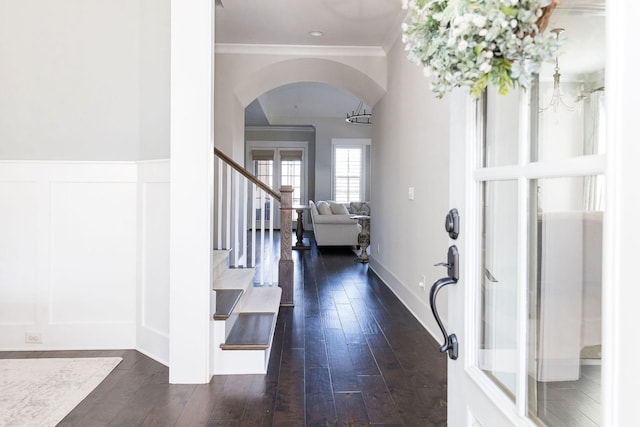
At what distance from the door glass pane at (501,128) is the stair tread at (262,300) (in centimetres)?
274

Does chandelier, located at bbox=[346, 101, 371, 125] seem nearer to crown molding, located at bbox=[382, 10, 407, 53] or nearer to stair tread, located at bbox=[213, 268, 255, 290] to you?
crown molding, located at bbox=[382, 10, 407, 53]

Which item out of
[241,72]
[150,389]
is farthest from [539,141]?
[241,72]

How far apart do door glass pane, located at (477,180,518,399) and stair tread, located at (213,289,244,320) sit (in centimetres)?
201

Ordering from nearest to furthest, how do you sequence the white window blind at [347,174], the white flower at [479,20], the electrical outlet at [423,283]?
the white flower at [479,20] < the electrical outlet at [423,283] < the white window blind at [347,174]

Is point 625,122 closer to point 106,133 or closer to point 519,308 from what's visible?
point 519,308

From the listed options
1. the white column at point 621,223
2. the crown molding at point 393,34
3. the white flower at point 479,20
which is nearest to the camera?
the white column at point 621,223

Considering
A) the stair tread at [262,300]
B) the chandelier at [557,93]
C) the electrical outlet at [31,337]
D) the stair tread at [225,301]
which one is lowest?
the electrical outlet at [31,337]

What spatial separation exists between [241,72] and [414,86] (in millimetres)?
2360

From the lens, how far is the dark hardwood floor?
2.13 metres

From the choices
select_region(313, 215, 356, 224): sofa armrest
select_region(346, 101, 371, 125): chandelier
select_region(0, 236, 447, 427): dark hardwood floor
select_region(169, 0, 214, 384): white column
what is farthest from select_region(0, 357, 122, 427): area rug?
select_region(346, 101, 371, 125): chandelier

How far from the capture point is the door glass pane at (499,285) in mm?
820

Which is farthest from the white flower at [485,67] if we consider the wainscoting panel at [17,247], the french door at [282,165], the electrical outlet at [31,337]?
the french door at [282,165]

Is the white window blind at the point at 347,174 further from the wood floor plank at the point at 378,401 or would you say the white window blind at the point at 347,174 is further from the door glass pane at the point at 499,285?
the door glass pane at the point at 499,285

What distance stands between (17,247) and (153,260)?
41.0 inches
